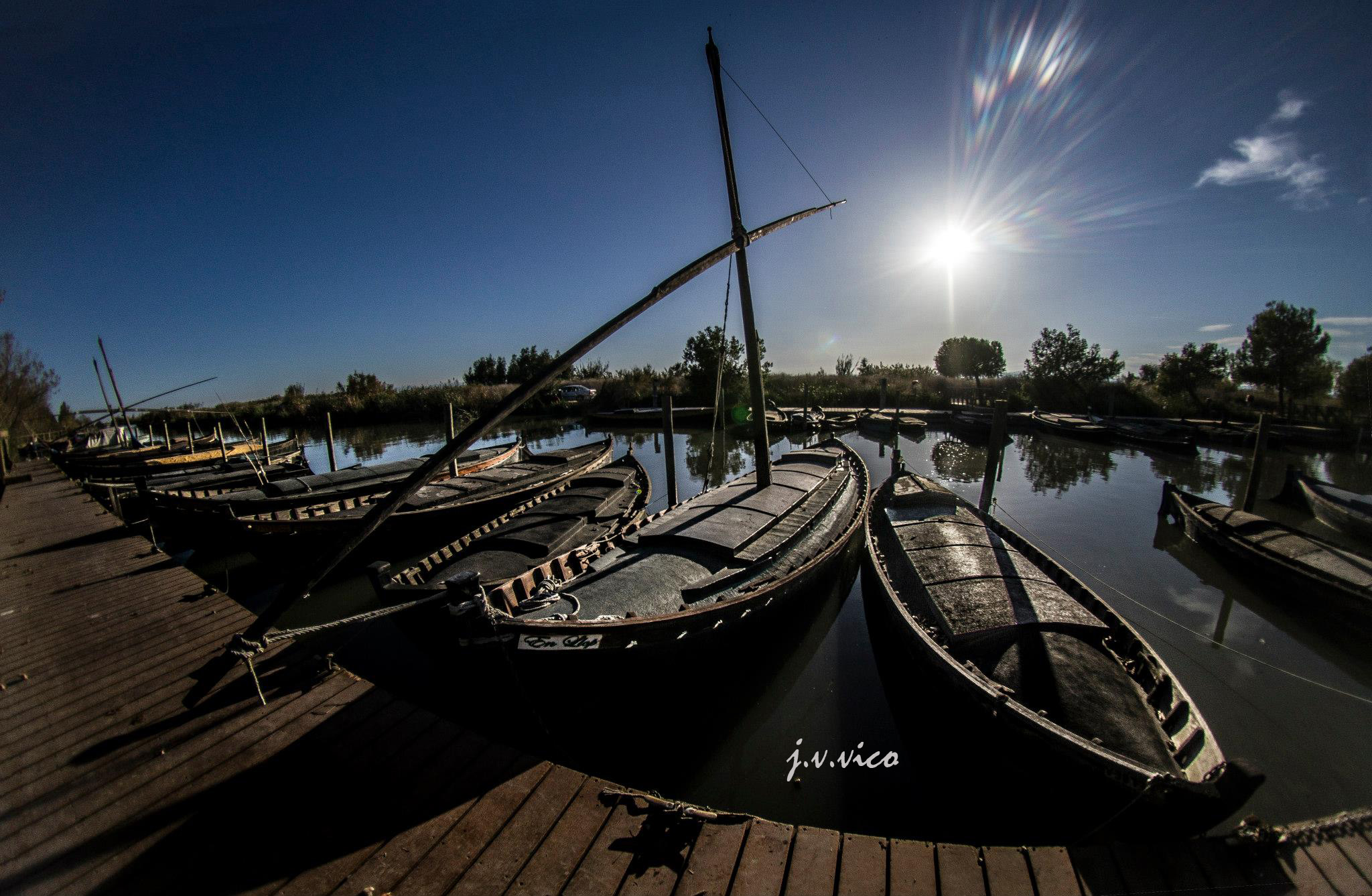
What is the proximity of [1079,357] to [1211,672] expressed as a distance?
189ft

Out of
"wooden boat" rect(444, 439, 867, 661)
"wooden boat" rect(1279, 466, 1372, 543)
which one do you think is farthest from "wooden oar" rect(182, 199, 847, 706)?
"wooden boat" rect(1279, 466, 1372, 543)

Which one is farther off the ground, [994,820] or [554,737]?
[554,737]

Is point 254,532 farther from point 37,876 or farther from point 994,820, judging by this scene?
point 994,820

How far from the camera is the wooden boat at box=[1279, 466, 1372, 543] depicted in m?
12.6

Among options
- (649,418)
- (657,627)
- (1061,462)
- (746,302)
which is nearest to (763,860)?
(657,627)

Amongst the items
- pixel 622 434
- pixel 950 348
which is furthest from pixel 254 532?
pixel 950 348

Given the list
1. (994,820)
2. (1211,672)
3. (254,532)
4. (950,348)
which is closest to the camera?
(994,820)

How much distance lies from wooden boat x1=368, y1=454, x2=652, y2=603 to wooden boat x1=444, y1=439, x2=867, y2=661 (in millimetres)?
744

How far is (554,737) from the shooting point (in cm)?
603

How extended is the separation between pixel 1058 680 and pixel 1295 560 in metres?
9.59

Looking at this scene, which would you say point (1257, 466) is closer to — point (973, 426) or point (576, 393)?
point (973, 426)

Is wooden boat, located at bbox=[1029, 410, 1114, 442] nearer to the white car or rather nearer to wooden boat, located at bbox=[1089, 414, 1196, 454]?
wooden boat, located at bbox=[1089, 414, 1196, 454]

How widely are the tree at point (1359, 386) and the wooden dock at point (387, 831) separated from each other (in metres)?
57.1

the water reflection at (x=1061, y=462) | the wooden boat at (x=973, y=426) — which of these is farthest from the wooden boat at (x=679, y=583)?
the wooden boat at (x=973, y=426)
